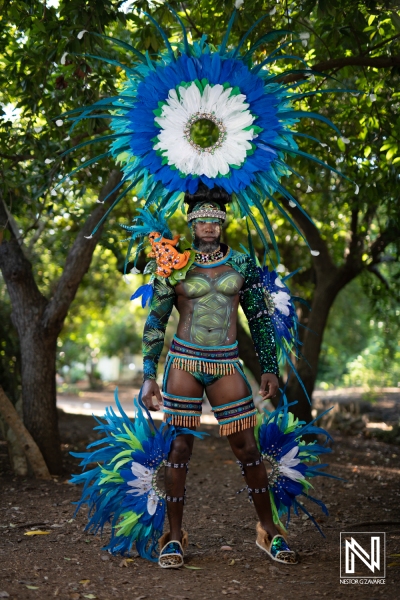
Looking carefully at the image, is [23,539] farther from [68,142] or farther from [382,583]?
[68,142]

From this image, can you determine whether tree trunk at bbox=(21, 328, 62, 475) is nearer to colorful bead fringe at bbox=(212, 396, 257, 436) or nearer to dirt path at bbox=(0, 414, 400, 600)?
dirt path at bbox=(0, 414, 400, 600)

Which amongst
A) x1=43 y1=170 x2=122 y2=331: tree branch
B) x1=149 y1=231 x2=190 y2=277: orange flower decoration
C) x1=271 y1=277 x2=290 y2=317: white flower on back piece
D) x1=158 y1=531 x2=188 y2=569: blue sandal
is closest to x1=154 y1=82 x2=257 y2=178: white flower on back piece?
x1=149 y1=231 x2=190 y2=277: orange flower decoration

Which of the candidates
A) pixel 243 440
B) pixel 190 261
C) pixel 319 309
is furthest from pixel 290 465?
pixel 319 309

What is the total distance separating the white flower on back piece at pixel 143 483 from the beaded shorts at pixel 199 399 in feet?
1.03

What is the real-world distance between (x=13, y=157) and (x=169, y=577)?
331 centimetres

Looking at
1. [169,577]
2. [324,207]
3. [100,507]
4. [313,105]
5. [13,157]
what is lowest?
[169,577]

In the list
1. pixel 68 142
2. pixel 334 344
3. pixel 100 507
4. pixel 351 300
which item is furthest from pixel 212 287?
pixel 334 344

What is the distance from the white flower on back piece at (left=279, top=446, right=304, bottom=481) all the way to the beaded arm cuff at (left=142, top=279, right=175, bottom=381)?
92cm

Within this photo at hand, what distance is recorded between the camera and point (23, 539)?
4340mm

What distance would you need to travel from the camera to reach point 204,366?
3.82 metres

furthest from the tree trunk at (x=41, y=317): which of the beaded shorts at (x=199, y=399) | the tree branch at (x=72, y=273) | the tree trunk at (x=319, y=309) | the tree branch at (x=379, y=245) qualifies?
the tree branch at (x=379, y=245)

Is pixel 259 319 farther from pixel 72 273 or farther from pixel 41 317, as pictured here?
pixel 41 317

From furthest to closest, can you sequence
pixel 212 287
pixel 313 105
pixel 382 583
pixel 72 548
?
pixel 313 105, pixel 72 548, pixel 212 287, pixel 382 583

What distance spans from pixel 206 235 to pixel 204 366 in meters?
0.73
